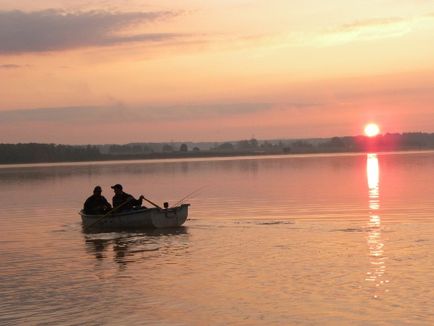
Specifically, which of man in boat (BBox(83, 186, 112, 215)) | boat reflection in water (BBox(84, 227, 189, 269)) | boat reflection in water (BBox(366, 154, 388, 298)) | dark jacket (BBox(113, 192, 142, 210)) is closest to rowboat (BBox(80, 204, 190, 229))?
boat reflection in water (BBox(84, 227, 189, 269))

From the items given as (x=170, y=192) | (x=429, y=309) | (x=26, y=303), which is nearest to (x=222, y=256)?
(x=26, y=303)

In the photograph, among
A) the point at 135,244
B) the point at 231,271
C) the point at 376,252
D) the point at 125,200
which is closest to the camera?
the point at 231,271

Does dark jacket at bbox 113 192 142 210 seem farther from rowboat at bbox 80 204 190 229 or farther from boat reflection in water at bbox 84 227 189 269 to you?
boat reflection in water at bbox 84 227 189 269

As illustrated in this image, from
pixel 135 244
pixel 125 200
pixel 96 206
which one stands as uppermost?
pixel 125 200

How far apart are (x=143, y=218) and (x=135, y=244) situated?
13.1 ft

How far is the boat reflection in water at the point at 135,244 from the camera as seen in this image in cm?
2073

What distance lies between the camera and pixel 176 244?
74.9 feet

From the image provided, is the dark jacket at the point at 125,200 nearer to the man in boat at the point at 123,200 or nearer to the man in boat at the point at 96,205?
the man in boat at the point at 123,200

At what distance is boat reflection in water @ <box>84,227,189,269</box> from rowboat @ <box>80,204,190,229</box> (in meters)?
0.35

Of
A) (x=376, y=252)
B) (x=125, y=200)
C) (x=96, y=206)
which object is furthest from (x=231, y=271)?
(x=96, y=206)

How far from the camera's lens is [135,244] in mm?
23328

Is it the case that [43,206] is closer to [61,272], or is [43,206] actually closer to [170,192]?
[170,192]

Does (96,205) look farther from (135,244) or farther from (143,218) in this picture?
(135,244)

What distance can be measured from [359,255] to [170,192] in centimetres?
3633
